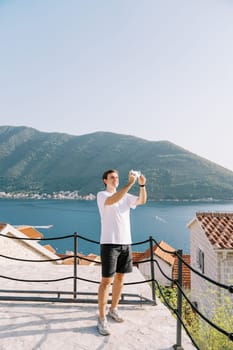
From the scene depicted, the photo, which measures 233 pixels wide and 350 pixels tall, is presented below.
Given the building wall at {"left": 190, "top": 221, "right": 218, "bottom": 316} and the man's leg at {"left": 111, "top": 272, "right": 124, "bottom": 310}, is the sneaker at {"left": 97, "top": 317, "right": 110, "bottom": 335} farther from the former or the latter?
the building wall at {"left": 190, "top": 221, "right": 218, "bottom": 316}

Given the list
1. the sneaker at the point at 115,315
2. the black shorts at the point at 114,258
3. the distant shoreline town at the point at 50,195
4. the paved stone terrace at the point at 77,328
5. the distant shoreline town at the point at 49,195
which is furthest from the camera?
the distant shoreline town at the point at 49,195

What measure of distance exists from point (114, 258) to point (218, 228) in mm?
10205

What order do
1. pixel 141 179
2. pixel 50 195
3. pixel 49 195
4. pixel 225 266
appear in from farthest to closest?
1. pixel 50 195
2. pixel 49 195
3. pixel 225 266
4. pixel 141 179

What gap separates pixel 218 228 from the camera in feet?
41.5

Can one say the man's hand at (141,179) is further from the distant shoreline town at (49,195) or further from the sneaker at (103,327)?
the distant shoreline town at (49,195)

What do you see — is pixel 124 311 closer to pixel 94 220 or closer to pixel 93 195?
pixel 94 220

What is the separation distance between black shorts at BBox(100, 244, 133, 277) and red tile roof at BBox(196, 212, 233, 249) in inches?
333

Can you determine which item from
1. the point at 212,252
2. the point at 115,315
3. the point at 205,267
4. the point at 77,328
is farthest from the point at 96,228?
the point at 77,328

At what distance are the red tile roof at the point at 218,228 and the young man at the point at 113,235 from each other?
847 cm

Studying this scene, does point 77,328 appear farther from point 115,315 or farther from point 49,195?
point 49,195

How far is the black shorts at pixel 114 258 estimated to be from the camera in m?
3.37

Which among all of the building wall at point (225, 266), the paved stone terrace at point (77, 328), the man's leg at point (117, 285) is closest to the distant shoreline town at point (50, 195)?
the building wall at point (225, 266)

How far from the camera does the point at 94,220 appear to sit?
275ft

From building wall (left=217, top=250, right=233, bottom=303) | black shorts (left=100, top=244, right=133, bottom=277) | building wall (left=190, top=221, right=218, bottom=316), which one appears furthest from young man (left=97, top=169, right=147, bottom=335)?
building wall (left=217, top=250, right=233, bottom=303)
